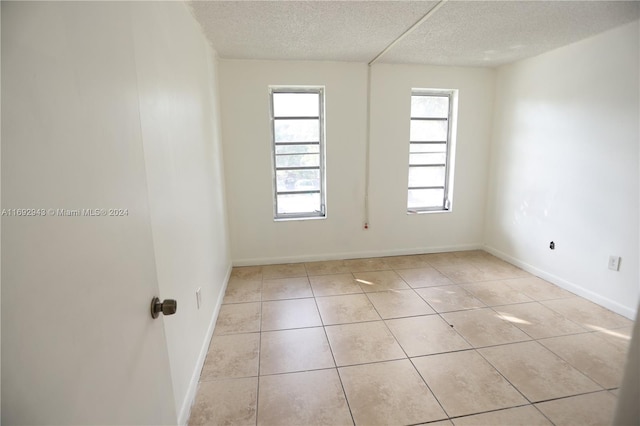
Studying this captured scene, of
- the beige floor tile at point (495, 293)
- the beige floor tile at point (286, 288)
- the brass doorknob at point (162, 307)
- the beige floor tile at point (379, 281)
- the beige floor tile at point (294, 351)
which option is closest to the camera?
the brass doorknob at point (162, 307)

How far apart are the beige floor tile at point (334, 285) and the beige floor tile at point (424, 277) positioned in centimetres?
60

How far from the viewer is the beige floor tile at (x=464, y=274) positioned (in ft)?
10.4

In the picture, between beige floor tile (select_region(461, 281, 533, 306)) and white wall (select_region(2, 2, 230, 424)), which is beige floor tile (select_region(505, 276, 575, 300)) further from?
white wall (select_region(2, 2, 230, 424))

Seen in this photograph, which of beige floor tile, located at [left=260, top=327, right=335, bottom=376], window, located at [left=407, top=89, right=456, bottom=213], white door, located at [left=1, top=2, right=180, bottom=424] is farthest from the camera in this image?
window, located at [left=407, top=89, right=456, bottom=213]

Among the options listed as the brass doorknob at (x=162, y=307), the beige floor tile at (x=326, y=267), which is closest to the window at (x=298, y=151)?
the beige floor tile at (x=326, y=267)

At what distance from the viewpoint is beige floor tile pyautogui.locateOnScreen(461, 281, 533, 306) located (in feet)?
8.91

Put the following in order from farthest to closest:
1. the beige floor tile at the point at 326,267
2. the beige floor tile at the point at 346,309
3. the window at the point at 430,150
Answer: the window at the point at 430,150
the beige floor tile at the point at 326,267
the beige floor tile at the point at 346,309

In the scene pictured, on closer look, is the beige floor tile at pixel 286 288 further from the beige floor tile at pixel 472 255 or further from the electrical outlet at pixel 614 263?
the electrical outlet at pixel 614 263

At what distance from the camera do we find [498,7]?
2057 millimetres

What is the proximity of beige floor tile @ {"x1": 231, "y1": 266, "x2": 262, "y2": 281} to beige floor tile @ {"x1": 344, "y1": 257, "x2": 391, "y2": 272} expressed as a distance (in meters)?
1.09

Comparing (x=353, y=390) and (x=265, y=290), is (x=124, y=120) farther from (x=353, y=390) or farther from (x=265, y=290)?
(x=265, y=290)

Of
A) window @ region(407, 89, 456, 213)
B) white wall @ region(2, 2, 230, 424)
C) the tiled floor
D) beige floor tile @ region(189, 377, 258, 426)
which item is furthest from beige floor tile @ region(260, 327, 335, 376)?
window @ region(407, 89, 456, 213)

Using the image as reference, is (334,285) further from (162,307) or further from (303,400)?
(162,307)

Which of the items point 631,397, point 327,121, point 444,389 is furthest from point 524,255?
point 631,397
